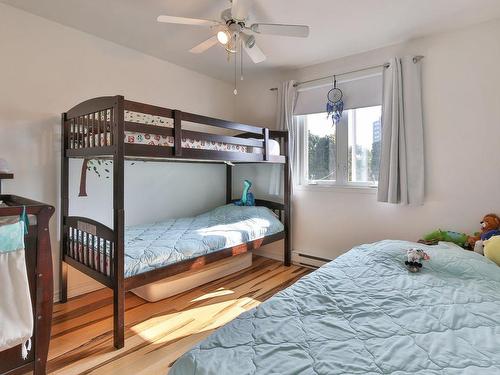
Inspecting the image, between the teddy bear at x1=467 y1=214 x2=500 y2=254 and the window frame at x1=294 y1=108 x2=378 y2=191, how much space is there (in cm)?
91

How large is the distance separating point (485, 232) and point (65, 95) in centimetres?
358

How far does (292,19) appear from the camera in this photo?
90.9 inches

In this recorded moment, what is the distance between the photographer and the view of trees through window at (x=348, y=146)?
3.01m

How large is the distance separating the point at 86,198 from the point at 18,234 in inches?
54.6

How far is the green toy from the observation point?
232 centimetres

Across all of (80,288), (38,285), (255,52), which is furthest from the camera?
(80,288)

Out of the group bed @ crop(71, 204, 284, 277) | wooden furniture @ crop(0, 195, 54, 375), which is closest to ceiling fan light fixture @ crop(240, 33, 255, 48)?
bed @ crop(71, 204, 284, 277)

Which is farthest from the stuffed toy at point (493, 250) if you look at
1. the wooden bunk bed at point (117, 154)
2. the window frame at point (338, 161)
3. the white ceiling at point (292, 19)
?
the wooden bunk bed at point (117, 154)

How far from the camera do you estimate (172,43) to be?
9.20ft

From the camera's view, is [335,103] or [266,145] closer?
[266,145]

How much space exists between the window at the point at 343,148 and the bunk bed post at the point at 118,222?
2.19m

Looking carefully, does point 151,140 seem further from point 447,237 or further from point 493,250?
point 447,237

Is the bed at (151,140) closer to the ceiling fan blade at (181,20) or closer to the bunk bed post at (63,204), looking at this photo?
the bunk bed post at (63,204)

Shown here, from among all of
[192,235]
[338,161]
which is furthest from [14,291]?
[338,161]
